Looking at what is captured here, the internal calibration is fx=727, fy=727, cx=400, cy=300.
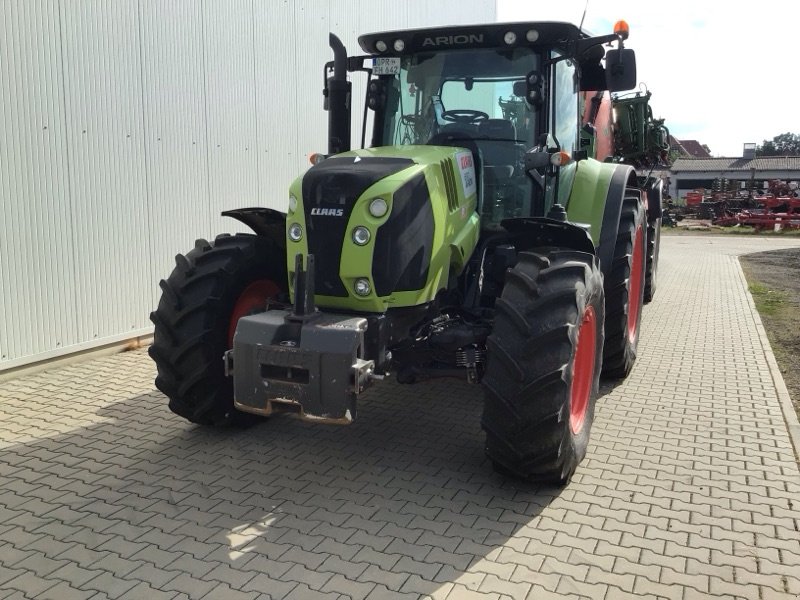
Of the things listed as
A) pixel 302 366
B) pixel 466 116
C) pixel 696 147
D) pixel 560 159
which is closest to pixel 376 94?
pixel 466 116

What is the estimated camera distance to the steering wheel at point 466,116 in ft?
16.3

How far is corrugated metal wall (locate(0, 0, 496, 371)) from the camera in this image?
605 cm

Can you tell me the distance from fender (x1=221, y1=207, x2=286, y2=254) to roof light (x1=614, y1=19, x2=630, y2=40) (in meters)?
2.60

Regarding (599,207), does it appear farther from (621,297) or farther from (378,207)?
(378,207)

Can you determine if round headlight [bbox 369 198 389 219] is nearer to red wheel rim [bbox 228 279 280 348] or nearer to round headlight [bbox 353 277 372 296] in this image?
round headlight [bbox 353 277 372 296]

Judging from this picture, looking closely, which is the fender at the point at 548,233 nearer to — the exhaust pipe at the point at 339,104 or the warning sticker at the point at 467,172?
the warning sticker at the point at 467,172

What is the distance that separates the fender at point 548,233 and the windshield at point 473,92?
2.33 ft

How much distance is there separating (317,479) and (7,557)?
1590mm

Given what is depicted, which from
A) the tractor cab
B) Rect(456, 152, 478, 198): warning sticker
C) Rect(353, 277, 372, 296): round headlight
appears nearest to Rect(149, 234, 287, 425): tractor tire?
Rect(353, 277, 372, 296): round headlight

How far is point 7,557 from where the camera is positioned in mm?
3322

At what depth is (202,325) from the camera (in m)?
4.49

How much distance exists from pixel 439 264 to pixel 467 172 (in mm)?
740

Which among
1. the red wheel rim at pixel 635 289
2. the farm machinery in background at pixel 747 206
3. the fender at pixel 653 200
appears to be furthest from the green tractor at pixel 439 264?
the farm machinery in background at pixel 747 206

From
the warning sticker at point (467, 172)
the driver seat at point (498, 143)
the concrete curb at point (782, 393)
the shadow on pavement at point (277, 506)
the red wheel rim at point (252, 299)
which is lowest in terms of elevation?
the shadow on pavement at point (277, 506)
